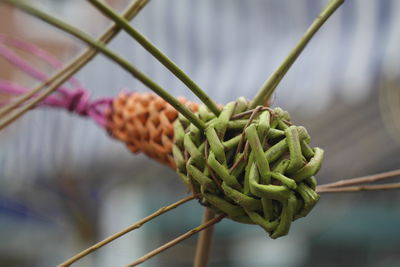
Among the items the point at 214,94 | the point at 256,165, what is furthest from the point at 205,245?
the point at 214,94

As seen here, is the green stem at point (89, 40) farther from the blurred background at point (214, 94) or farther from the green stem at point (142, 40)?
the blurred background at point (214, 94)

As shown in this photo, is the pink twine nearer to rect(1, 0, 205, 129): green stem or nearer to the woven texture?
the woven texture

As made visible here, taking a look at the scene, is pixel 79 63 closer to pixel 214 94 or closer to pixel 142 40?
pixel 142 40

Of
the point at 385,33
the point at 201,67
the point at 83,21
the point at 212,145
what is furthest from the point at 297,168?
the point at 83,21

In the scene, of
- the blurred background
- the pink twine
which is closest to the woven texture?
the pink twine

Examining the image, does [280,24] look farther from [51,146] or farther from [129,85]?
[51,146]
